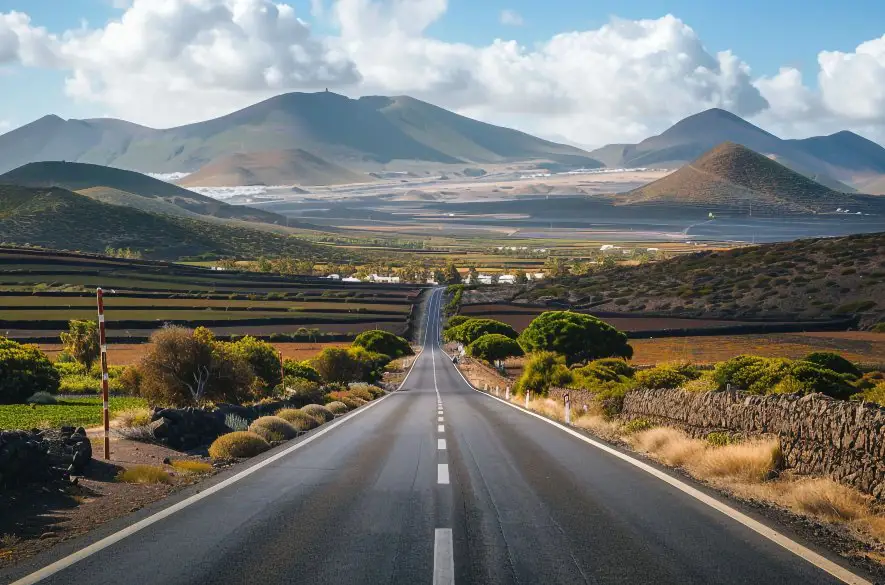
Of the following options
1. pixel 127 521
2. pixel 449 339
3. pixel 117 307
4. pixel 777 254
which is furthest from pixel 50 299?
pixel 127 521

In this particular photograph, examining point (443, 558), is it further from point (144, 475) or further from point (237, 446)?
point (237, 446)

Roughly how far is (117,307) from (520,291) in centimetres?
6557

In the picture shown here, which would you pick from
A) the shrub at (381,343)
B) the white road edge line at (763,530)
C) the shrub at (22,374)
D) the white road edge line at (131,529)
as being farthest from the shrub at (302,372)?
the white road edge line at (763,530)

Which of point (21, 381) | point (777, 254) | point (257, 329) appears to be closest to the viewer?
point (21, 381)

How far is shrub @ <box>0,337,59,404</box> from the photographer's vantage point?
41.2 m

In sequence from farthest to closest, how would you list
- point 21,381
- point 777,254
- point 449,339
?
point 777,254
point 449,339
point 21,381

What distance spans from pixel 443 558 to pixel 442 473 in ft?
19.4

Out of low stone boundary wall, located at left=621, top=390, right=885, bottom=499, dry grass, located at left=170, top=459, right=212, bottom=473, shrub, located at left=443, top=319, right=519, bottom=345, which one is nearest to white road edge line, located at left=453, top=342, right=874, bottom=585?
low stone boundary wall, located at left=621, top=390, right=885, bottom=499

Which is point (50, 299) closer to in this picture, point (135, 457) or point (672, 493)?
point (135, 457)

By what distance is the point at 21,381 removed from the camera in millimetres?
41906

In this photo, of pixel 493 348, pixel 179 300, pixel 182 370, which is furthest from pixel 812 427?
pixel 179 300

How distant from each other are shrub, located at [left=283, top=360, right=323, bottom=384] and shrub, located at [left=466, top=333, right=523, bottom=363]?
33.6 metres

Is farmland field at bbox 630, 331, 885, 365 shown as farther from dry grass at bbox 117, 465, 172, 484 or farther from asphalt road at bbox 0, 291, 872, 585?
dry grass at bbox 117, 465, 172, 484

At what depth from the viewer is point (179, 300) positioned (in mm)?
123625
